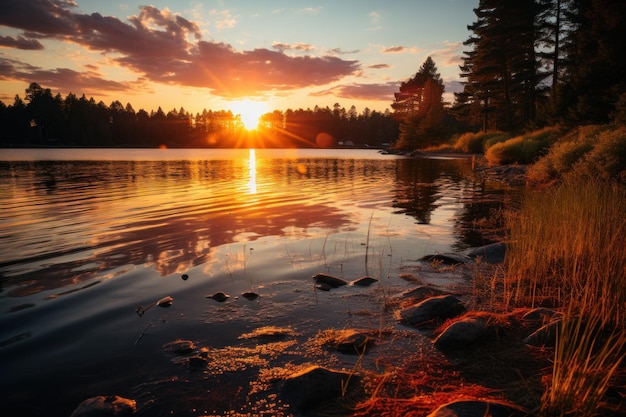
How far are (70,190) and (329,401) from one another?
79.1 ft

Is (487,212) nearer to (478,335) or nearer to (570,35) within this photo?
(478,335)

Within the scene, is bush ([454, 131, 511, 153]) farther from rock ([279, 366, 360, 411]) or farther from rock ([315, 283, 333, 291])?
rock ([279, 366, 360, 411])

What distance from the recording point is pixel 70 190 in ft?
73.8

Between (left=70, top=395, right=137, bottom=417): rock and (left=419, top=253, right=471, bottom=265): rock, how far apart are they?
7010mm

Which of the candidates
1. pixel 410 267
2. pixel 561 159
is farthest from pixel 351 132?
pixel 410 267

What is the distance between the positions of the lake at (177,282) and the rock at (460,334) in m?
0.97

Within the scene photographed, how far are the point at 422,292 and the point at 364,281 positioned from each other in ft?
4.00

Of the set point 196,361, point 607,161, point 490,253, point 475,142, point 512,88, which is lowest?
point 196,361

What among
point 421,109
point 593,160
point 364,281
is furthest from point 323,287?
point 421,109

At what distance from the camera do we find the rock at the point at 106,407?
12.1 ft

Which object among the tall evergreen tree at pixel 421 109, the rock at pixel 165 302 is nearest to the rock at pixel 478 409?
the rock at pixel 165 302

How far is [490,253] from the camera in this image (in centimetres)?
933

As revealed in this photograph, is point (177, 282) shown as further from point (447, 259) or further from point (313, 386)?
point (447, 259)

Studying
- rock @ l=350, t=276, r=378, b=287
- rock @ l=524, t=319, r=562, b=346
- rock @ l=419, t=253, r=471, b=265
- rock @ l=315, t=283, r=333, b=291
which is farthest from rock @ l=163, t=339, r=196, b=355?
rock @ l=419, t=253, r=471, b=265
